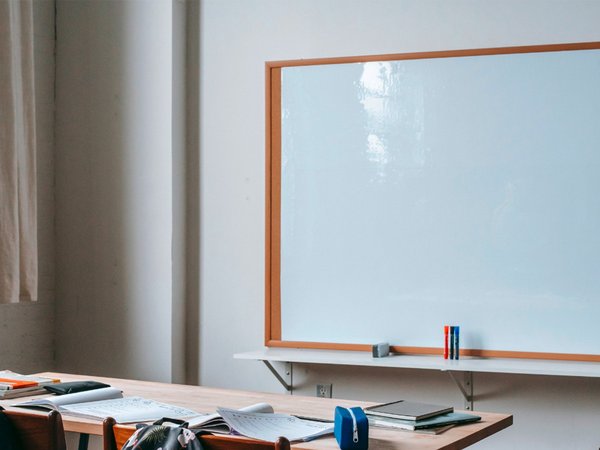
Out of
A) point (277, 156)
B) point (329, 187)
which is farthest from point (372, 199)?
point (277, 156)

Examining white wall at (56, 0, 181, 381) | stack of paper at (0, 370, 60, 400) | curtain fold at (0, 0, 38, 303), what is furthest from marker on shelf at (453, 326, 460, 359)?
curtain fold at (0, 0, 38, 303)

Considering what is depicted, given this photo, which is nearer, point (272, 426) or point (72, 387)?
point (272, 426)

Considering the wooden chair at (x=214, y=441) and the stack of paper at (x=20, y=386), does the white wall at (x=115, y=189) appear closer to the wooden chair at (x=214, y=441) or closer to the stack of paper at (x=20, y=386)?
the stack of paper at (x=20, y=386)

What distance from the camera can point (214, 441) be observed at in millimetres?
1774

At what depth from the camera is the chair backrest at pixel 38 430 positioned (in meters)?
2.00

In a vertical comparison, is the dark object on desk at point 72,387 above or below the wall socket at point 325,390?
above

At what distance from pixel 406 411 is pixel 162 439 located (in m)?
0.78

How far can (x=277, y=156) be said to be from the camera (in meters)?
3.97

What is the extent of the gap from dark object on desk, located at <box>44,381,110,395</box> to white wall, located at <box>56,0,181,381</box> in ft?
4.15

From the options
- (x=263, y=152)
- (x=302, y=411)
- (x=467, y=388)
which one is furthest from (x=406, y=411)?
(x=263, y=152)

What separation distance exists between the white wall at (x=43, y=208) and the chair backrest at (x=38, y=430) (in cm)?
222

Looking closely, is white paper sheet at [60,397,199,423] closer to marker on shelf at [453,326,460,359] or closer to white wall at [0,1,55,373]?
marker on shelf at [453,326,460,359]

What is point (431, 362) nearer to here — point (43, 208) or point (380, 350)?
point (380, 350)

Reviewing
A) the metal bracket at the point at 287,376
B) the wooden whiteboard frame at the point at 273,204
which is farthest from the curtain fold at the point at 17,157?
the metal bracket at the point at 287,376
